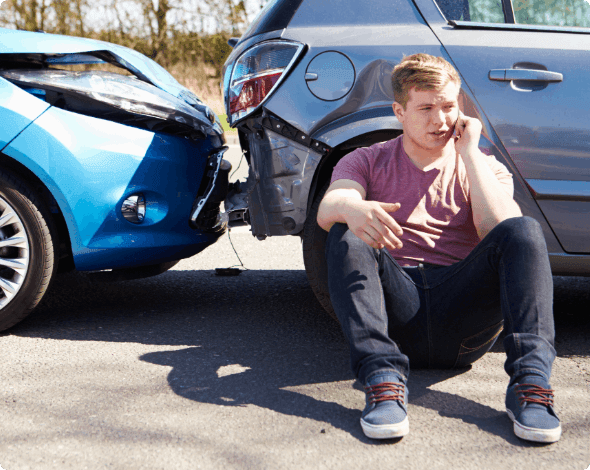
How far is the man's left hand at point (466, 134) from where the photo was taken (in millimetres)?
2395

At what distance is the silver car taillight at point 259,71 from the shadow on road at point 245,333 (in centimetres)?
106

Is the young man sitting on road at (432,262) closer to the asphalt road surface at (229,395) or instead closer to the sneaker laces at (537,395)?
the sneaker laces at (537,395)

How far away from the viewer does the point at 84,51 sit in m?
3.15

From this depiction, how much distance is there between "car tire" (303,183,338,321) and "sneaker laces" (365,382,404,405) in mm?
813

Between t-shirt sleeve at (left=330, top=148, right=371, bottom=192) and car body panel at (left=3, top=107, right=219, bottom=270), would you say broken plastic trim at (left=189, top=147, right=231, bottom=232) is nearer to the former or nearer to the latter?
car body panel at (left=3, top=107, right=219, bottom=270)

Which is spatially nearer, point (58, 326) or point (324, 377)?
point (324, 377)

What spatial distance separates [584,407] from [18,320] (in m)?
2.44

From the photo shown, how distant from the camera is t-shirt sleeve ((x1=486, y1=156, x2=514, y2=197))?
8.09 feet

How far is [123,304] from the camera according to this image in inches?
142

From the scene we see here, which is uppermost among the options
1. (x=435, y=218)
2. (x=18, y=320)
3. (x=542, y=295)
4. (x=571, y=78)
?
(x=571, y=78)

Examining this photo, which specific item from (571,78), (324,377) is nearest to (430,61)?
(571,78)

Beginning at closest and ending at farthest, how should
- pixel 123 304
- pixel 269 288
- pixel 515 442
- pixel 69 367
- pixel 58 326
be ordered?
pixel 515 442
pixel 69 367
pixel 58 326
pixel 123 304
pixel 269 288

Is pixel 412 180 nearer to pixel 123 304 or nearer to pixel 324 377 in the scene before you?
pixel 324 377

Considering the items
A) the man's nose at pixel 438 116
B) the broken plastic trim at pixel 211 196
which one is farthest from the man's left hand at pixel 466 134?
the broken plastic trim at pixel 211 196
